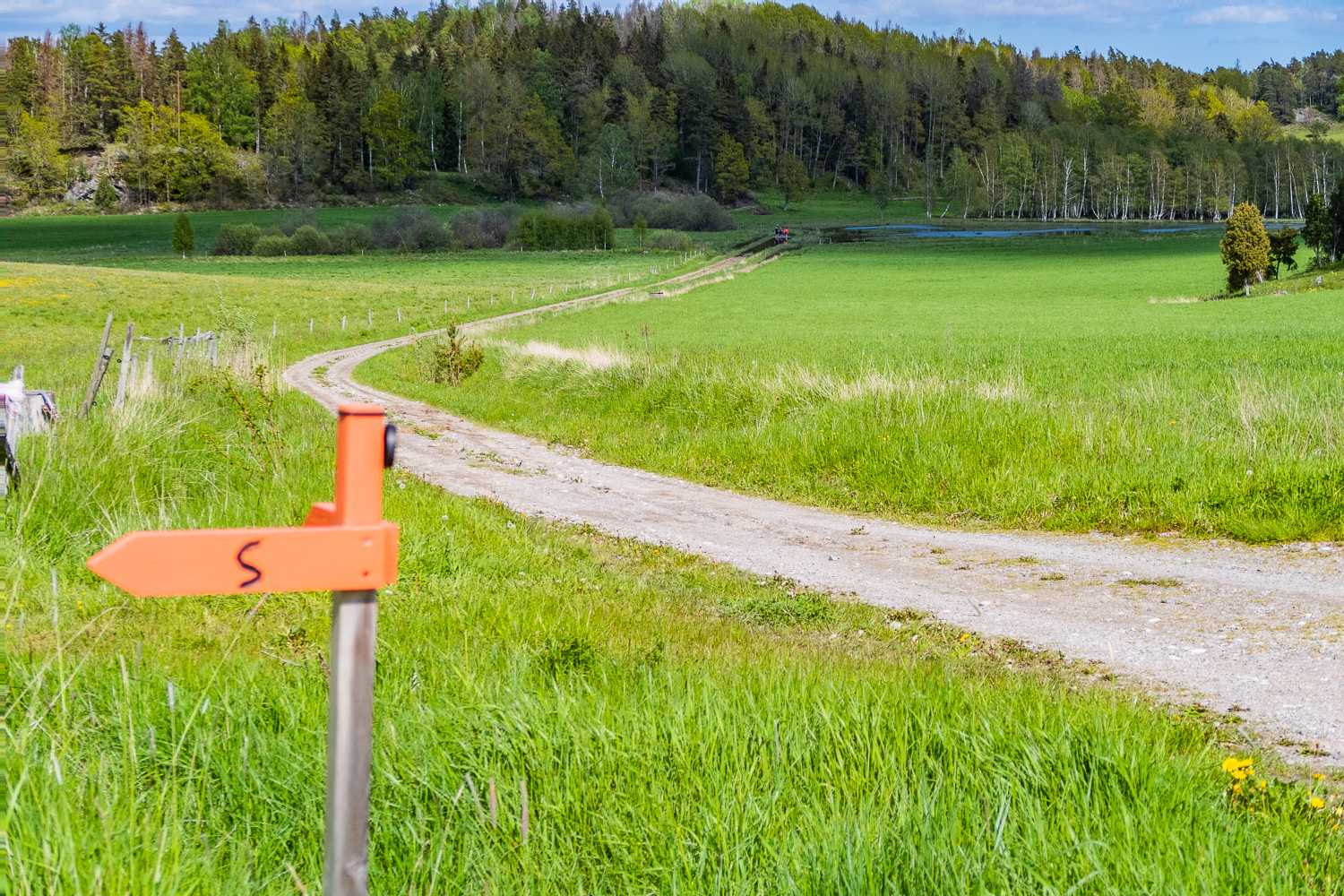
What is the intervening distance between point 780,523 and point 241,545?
382 inches

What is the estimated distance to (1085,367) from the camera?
81.9 ft

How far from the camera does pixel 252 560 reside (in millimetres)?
2156

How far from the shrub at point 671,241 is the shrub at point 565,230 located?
5246 mm

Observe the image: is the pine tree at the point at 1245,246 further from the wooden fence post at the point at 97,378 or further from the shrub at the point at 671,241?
the wooden fence post at the point at 97,378

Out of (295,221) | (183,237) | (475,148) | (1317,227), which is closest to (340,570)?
(1317,227)

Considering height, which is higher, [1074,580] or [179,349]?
[179,349]

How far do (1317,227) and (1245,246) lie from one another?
1708 cm

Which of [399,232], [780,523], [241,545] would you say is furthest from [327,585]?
[399,232]

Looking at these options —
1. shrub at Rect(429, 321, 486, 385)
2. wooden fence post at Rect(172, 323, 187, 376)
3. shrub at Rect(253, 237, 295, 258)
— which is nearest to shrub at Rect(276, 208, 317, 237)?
shrub at Rect(253, 237, 295, 258)

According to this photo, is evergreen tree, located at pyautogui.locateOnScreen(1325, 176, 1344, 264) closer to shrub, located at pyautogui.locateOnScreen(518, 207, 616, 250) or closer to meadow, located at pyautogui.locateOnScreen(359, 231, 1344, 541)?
meadow, located at pyautogui.locateOnScreen(359, 231, 1344, 541)

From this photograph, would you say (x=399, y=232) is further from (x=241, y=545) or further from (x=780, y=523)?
(x=241, y=545)

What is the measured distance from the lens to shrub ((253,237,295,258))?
10725cm

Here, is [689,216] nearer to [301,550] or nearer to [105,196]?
[105,196]

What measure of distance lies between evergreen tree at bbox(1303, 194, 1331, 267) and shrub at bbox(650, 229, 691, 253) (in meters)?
59.8
